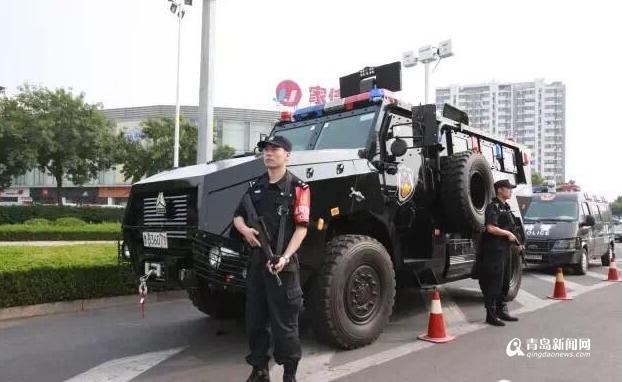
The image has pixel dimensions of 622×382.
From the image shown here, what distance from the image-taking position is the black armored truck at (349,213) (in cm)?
477

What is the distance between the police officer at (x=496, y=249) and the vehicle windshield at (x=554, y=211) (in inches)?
270

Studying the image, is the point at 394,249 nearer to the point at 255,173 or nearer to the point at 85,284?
the point at 255,173

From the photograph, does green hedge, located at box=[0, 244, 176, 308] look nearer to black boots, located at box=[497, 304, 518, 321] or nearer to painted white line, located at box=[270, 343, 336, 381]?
painted white line, located at box=[270, 343, 336, 381]

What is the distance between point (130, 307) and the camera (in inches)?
309

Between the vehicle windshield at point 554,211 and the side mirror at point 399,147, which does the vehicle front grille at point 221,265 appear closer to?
the side mirror at point 399,147

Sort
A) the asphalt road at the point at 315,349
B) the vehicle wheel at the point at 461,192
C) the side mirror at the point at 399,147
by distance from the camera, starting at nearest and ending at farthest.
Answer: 1. the asphalt road at the point at 315,349
2. the side mirror at the point at 399,147
3. the vehicle wheel at the point at 461,192

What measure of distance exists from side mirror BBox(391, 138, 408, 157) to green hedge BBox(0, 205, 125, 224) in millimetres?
22696

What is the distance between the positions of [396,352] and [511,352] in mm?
1138

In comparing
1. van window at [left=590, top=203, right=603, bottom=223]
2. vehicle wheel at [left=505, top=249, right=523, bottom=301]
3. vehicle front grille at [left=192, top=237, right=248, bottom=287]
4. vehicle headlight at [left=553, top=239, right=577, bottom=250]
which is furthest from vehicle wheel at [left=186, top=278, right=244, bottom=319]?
van window at [left=590, top=203, right=603, bottom=223]

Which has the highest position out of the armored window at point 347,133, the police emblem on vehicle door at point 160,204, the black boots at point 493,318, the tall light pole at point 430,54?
the tall light pole at point 430,54

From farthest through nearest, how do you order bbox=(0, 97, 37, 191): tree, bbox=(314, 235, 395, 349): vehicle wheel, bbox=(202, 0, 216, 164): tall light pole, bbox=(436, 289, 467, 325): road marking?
bbox=(0, 97, 37, 191): tree < bbox=(202, 0, 216, 164): tall light pole < bbox=(436, 289, 467, 325): road marking < bbox=(314, 235, 395, 349): vehicle wheel

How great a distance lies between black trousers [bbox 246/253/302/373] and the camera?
156 inches

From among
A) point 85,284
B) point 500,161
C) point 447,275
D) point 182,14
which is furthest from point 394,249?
point 182,14

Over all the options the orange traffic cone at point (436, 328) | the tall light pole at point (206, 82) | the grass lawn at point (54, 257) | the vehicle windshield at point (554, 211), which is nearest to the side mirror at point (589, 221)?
the vehicle windshield at point (554, 211)
